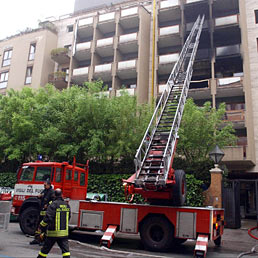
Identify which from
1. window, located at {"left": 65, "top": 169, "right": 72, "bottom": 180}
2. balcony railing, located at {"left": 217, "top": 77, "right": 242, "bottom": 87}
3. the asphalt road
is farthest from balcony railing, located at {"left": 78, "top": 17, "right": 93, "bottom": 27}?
the asphalt road

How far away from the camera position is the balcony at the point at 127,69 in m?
26.7

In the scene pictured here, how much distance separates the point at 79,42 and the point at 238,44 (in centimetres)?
1651

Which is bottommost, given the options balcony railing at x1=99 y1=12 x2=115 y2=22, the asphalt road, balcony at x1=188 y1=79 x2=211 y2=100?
the asphalt road

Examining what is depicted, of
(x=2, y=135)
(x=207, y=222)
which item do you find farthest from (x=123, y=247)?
(x=2, y=135)

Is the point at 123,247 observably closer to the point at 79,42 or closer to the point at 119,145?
the point at 119,145

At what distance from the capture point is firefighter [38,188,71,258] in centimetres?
580

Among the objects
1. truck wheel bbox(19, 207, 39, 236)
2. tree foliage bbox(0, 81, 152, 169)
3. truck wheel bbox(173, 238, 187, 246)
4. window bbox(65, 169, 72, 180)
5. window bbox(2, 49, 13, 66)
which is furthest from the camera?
window bbox(2, 49, 13, 66)

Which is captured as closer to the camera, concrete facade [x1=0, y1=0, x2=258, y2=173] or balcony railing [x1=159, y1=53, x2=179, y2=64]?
concrete facade [x1=0, y1=0, x2=258, y2=173]

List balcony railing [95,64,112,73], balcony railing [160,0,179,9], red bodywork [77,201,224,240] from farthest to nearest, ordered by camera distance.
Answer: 1. balcony railing [95,64,112,73]
2. balcony railing [160,0,179,9]
3. red bodywork [77,201,224,240]

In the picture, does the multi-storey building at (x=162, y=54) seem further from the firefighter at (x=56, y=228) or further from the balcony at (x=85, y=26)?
the firefighter at (x=56, y=228)

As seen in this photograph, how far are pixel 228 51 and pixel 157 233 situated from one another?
19991 millimetres

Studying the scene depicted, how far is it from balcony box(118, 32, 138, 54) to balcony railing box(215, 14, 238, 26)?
7346 mm

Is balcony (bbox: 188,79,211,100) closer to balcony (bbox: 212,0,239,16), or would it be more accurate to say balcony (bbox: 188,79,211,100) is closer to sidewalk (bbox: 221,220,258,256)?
balcony (bbox: 212,0,239,16)

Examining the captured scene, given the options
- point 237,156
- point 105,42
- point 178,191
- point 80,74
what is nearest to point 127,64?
point 105,42
